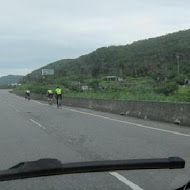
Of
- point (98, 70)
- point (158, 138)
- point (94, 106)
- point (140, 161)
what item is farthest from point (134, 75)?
point (140, 161)

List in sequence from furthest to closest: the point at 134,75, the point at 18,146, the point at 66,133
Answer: the point at 134,75 → the point at 66,133 → the point at 18,146

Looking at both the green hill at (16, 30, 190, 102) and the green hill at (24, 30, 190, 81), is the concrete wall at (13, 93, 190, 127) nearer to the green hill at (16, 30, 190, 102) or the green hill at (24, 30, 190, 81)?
the green hill at (16, 30, 190, 102)

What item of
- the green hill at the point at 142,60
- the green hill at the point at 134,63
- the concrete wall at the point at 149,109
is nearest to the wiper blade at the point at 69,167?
the concrete wall at the point at 149,109

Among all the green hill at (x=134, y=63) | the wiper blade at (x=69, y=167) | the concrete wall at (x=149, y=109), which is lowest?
the concrete wall at (x=149, y=109)

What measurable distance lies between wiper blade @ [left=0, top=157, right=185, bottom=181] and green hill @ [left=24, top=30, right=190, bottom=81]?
109998 mm

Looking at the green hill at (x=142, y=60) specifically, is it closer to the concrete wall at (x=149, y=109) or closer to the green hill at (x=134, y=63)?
the green hill at (x=134, y=63)

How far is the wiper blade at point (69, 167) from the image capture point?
3053 mm

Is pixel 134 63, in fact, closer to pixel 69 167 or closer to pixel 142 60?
pixel 142 60

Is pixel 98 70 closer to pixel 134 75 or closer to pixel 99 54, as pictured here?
pixel 99 54

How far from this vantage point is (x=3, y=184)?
3227mm

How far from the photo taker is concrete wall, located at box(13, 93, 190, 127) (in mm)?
19719

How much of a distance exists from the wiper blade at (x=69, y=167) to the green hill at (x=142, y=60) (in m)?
110

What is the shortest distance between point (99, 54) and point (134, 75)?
36.9m

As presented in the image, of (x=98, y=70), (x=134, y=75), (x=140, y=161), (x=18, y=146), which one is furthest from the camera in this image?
(x=98, y=70)
